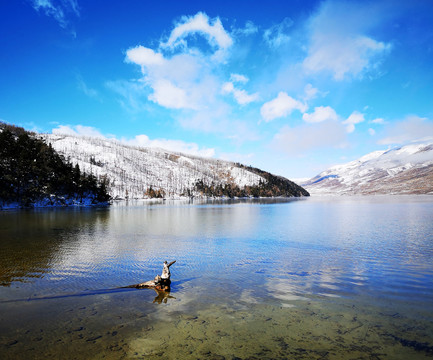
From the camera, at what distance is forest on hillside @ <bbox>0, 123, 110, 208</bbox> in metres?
88.4

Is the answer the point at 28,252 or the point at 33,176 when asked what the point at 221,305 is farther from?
the point at 33,176

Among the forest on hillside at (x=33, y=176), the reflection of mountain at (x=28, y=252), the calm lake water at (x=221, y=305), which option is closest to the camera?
the calm lake water at (x=221, y=305)

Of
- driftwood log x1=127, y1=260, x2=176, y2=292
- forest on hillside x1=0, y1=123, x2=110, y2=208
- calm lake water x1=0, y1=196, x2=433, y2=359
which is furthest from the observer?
forest on hillside x1=0, y1=123, x2=110, y2=208

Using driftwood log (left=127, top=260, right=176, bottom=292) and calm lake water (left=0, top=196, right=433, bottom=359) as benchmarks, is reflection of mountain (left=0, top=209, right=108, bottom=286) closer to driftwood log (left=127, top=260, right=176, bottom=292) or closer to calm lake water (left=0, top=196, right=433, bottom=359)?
calm lake water (left=0, top=196, right=433, bottom=359)

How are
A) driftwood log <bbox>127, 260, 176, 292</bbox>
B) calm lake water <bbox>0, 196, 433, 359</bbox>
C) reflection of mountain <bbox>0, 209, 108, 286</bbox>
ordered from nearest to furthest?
calm lake water <bbox>0, 196, 433, 359</bbox> → driftwood log <bbox>127, 260, 176, 292</bbox> → reflection of mountain <bbox>0, 209, 108, 286</bbox>

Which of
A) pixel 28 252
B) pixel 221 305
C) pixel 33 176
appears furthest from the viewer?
pixel 33 176

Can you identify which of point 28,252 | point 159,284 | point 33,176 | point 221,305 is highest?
point 33,176

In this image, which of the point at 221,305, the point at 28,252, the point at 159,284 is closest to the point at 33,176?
the point at 28,252

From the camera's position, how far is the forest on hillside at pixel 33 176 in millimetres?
88406

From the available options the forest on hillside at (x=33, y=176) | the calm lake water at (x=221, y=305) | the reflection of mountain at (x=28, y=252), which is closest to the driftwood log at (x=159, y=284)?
the calm lake water at (x=221, y=305)

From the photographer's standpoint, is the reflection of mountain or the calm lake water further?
the reflection of mountain

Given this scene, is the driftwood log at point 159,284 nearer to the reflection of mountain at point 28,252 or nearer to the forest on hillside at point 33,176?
the reflection of mountain at point 28,252

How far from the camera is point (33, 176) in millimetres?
97688

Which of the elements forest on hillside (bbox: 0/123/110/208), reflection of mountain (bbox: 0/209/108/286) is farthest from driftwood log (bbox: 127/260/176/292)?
forest on hillside (bbox: 0/123/110/208)
